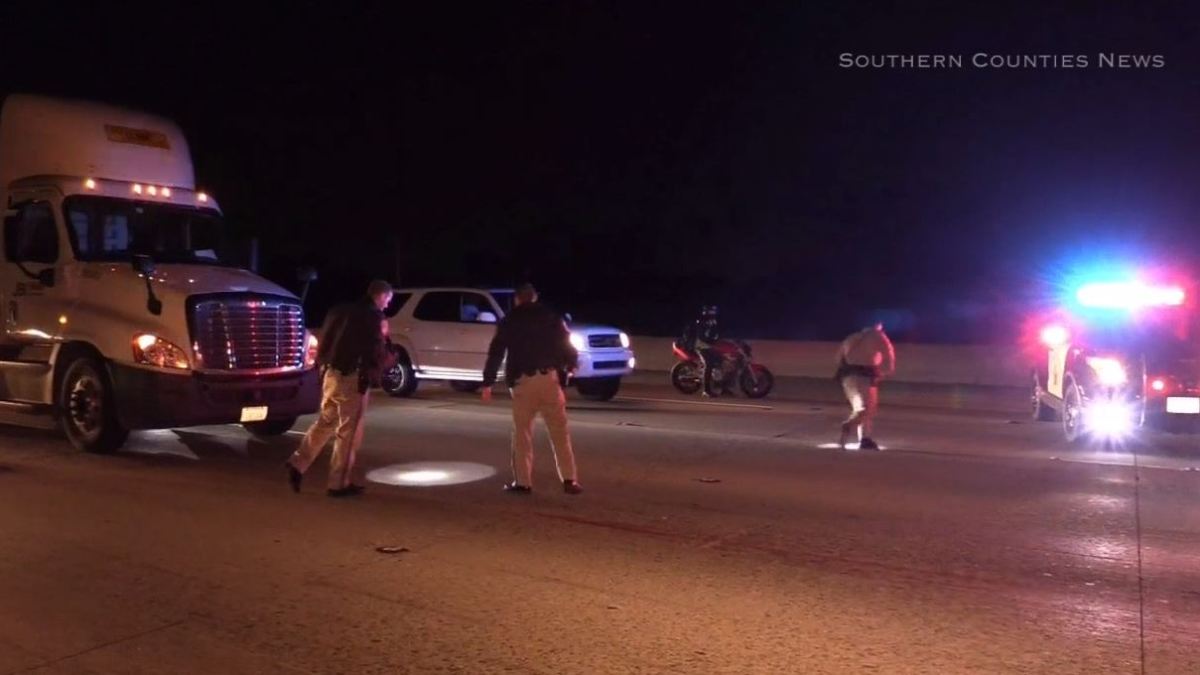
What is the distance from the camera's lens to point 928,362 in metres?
24.9

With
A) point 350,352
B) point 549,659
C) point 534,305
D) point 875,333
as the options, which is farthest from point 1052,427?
point 549,659

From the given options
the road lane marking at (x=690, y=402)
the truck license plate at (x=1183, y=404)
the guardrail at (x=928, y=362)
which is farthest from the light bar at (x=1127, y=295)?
the guardrail at (x=928, y=362)

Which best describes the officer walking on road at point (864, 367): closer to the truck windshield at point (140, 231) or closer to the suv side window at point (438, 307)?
the truck windshield at point (140, 231)

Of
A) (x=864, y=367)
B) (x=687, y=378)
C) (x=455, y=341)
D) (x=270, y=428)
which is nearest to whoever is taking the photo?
(x=864, y=367)

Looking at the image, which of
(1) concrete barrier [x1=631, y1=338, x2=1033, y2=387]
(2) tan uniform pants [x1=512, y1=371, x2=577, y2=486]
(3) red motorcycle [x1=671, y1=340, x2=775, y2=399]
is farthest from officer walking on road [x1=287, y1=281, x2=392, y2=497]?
(1) concrete barrier [x1=631, y1=338, x2=1033, y2=387]

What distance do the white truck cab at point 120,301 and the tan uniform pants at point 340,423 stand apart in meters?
2.39

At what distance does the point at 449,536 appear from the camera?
841 cm

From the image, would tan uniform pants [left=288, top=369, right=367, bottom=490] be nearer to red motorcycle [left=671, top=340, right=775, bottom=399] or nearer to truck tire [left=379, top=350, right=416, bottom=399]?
truck tire [left=379, top=350, right=416, bottom=399]

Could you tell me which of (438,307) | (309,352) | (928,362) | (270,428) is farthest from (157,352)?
(928,362)

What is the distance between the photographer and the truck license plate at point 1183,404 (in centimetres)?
1324

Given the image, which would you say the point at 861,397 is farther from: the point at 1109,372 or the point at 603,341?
the point at 603,341

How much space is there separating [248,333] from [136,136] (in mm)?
3381

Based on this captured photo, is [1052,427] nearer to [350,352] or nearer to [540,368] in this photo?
[540,368]

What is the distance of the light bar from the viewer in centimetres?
1418
